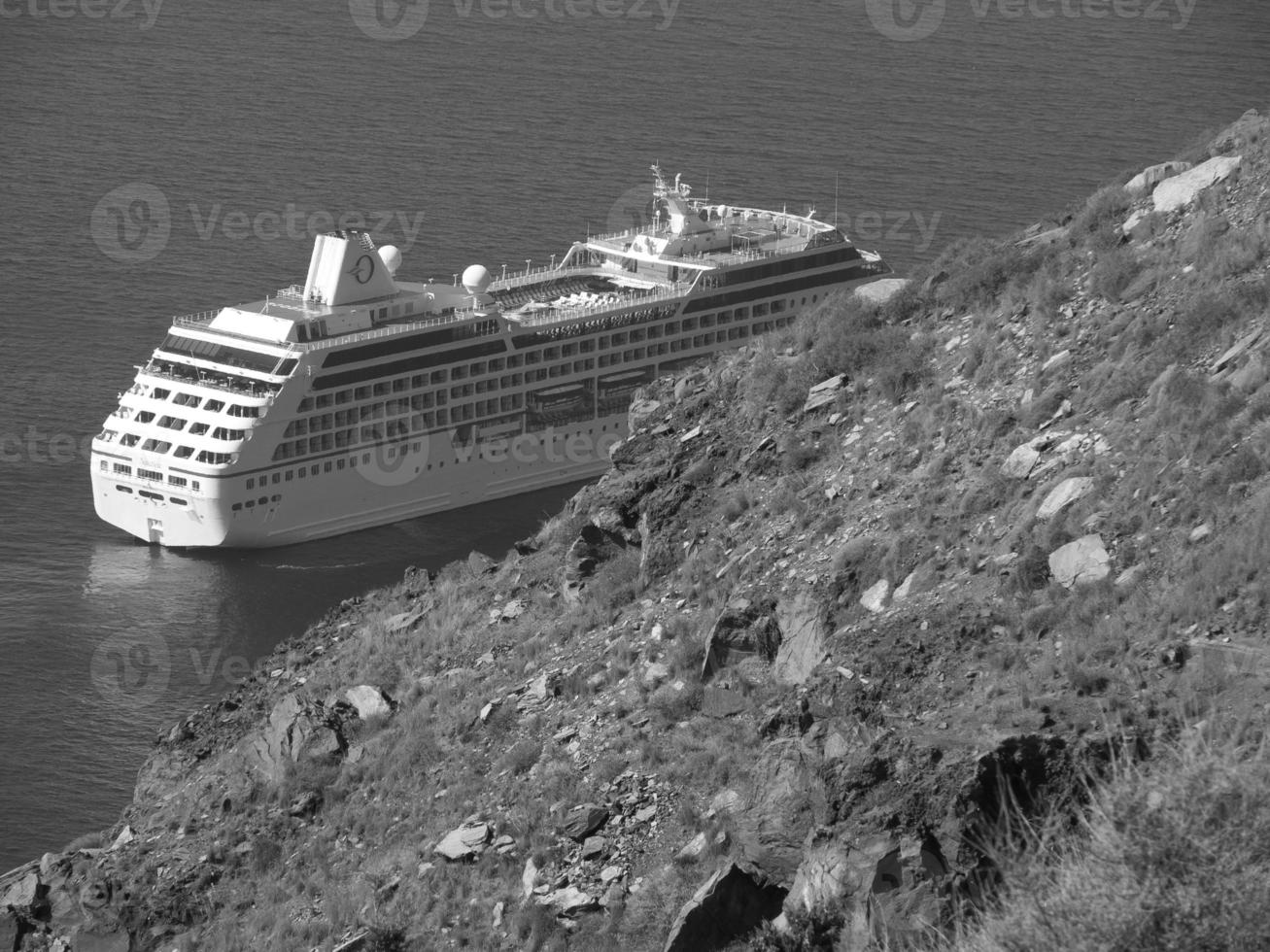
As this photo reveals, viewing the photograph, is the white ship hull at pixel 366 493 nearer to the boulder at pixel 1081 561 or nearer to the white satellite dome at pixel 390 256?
the white satellite dome at pixel 390 256

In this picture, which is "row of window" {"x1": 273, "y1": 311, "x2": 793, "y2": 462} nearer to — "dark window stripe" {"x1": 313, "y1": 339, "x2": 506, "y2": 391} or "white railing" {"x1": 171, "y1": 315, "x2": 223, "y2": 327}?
"dark window stripe" {"x1": 313, "y1": 339, "x2": 506, "y2": 391}

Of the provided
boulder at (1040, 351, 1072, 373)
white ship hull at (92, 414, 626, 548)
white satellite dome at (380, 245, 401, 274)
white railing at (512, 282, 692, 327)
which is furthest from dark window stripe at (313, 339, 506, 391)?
boulder at (1040, 351, 1072, 373)

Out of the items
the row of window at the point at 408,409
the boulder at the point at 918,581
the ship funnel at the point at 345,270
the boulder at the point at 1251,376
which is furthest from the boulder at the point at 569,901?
the ship funnel at the point at 345,270

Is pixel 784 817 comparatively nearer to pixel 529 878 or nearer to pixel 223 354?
pixel 529 878

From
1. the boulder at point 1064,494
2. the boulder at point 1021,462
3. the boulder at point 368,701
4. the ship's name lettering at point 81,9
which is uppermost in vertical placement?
the ship's name lettering at point 81,9

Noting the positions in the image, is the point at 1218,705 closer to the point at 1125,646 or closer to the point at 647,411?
the point at 1125,646

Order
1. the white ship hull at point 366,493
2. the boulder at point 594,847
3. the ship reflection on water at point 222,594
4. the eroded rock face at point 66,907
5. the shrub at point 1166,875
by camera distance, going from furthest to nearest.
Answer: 1. the white ship hull at point 366,493
2. the ship reflection on water at point 222,594
3. the eroded rock face at point 66,907
4. the boulder at point 594,847
5. the shrub at point 1166,875
